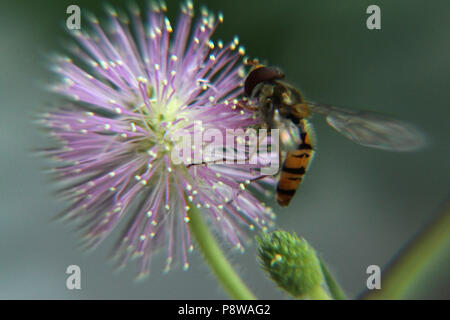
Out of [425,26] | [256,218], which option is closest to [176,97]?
[256,218]

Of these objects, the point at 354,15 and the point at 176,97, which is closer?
the point at 176,97

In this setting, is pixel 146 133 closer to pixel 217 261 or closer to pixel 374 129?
pixel 217 261

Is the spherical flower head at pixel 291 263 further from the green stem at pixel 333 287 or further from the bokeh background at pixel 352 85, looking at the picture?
the bokeh background at pixel 352 85

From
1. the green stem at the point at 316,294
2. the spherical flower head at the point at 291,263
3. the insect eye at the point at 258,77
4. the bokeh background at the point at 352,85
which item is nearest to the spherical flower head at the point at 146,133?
the insect eye at the point at 258,77

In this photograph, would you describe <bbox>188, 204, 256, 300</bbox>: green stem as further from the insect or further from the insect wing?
the insect wing

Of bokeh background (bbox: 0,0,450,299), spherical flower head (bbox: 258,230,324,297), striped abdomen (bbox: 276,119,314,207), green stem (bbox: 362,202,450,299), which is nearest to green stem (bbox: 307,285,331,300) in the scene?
spherical flower head (bbox: 258,230,324,297)

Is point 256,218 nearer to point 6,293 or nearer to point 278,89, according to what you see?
point 278,89

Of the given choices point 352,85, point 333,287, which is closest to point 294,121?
point 333,287
